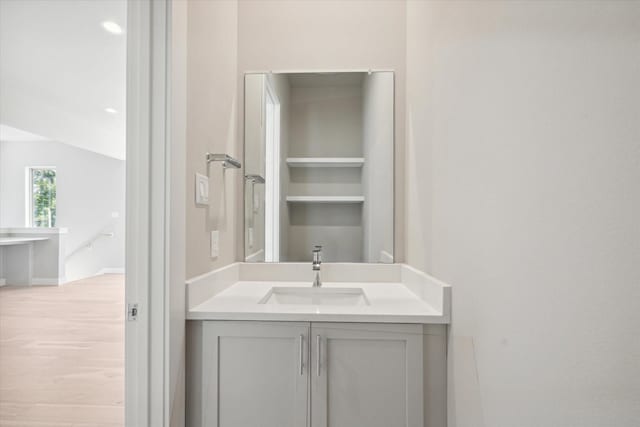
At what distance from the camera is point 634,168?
553mm

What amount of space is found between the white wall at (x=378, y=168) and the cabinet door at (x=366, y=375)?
70 centimetres

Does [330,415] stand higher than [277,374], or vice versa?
[277,374]

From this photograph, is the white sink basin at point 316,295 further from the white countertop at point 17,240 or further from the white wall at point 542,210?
the white countertop at point 17,240

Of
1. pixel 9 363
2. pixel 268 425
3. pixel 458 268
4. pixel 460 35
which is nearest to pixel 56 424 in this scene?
pixel 9 363

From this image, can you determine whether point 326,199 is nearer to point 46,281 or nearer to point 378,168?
point 378,168

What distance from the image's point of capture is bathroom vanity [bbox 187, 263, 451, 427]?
1.33 metres

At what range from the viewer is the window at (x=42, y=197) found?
24.1ft

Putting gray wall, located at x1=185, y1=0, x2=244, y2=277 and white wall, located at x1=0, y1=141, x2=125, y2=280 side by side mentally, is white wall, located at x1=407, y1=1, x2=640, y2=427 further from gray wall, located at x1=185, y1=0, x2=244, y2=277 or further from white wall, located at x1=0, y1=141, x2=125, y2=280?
white wall, located at x1=0, y1=141, x2=125, y2=280

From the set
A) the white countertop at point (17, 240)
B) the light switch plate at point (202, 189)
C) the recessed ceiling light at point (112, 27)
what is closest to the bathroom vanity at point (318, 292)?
the light switch plate at point (202, 189)

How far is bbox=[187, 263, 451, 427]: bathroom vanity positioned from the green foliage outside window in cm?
770

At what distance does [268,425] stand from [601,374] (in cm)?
108

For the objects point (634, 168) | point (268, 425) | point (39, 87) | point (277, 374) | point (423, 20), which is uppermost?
point (39, 87)

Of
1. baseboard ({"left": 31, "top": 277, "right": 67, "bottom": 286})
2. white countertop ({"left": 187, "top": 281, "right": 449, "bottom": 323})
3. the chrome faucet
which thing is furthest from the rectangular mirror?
baseboard ({"left": 31, "top": 277, "right": 67, "bottom": 286})

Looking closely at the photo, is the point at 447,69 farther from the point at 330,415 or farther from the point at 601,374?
the point at 330,415
